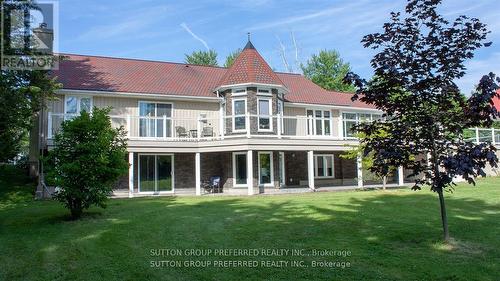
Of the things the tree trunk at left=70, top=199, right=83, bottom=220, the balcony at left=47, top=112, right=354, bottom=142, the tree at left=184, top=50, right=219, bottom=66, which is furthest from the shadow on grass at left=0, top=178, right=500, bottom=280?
the tree at left=184, top=50, right=219, bottom=66

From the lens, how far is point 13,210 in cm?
1355

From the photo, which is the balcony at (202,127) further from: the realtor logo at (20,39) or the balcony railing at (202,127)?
the realtor logo at (20,39)

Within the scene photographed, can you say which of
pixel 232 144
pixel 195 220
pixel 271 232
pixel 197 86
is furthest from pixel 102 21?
pixel 271 232

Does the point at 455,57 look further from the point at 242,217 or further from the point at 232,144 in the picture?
the point at 232,144

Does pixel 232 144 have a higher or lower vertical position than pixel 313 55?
lower

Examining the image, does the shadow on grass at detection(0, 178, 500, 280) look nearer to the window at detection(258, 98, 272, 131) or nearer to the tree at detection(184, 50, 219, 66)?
the window at detection(258, 98, 272, 131)

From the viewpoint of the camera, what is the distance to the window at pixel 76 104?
19562 mm

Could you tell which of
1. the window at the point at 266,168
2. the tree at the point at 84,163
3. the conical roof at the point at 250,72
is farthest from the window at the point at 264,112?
the tree at the point at 84,163

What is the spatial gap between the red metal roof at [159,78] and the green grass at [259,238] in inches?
337

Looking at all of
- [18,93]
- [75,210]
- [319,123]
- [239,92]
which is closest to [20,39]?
[18,93]

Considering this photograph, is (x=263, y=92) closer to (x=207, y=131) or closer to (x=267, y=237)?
(x=207, y=131)

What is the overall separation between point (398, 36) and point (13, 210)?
12613mm

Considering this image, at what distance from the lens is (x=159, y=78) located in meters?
23.3

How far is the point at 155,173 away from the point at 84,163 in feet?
30.8
